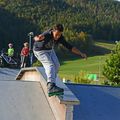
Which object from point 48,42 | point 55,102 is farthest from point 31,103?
point 48,42

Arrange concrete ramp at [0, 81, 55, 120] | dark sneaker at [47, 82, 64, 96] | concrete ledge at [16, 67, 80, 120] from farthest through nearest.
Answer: concrete ramp at [0, 81, 55, 120], dark sneaker at [47, 82, 64, 96], concrete ledge at [16, 67, 80, 120]

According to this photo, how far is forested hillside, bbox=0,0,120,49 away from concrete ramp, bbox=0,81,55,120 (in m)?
65.6

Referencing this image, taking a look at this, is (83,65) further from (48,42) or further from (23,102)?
(48,42)

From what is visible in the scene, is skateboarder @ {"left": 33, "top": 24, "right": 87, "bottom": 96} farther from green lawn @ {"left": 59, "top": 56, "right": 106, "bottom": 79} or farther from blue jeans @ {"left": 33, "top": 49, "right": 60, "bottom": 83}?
green lawn @ {"left": 59, "top": 56, "right": 106, "bottom": 79}

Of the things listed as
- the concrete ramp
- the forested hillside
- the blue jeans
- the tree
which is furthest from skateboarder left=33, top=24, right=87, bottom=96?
the forested hillside

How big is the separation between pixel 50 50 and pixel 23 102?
132cm

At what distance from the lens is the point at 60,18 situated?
116562 mm

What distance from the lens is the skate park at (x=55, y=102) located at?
25.5ft

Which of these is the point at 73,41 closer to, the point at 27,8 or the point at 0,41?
the point at 0,41

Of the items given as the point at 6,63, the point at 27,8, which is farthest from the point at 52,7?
the point at 6,63

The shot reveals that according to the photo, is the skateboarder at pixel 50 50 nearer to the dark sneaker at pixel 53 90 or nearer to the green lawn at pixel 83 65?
the dark sneaker at pixel 53 90

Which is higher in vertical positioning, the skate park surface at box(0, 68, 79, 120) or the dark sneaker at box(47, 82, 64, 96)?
the dark sneaker at box(47, 82, 64, 96)

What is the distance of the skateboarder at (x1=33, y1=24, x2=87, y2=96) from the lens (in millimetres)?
7680

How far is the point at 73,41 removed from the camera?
280 feet
